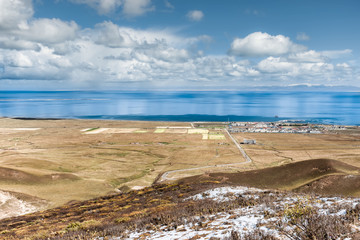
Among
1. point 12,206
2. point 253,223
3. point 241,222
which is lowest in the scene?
point 12,206

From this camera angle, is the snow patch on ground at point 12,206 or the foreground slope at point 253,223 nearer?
the foreground slope at point 253,223

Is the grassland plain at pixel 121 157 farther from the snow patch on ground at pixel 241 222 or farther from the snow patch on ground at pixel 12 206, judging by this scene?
the snow patch on ground at pixel 241 222

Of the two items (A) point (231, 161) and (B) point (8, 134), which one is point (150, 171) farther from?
(B) point (8, 134)

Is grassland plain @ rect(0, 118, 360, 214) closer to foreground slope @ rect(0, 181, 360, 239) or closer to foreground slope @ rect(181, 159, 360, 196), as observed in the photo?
foreground slope @ rect(181, 159, 360, 196)

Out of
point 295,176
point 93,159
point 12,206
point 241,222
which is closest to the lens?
point 241,222

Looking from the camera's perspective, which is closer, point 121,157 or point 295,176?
point 295,176

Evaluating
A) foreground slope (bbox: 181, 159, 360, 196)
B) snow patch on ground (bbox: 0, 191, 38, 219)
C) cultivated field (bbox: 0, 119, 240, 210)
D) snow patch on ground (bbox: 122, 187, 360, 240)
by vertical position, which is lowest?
cultivated field (bbox: 0, 119, 240, 210)

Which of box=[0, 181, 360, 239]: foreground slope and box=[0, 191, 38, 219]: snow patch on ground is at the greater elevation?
box=[0, 181, 360, 239]: foreground slope

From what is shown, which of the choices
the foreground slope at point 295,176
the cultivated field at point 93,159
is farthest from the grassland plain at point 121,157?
the foreground slope at point 295,176

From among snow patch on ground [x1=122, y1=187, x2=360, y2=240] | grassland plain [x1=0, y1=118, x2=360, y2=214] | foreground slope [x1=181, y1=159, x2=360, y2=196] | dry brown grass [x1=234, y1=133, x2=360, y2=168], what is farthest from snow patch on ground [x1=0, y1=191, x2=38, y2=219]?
dry brown grass [x1=234, y1=133, x2=360, y2=168]

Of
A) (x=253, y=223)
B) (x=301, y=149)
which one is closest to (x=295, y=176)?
(x=253, y=223)

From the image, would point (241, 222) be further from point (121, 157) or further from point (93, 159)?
point (93, 159)

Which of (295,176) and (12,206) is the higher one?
(295,176)
